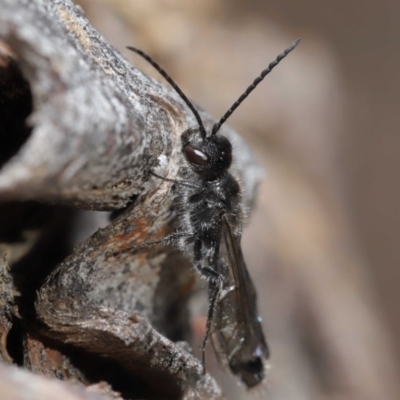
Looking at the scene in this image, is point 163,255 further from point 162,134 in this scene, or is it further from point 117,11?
point 117,11

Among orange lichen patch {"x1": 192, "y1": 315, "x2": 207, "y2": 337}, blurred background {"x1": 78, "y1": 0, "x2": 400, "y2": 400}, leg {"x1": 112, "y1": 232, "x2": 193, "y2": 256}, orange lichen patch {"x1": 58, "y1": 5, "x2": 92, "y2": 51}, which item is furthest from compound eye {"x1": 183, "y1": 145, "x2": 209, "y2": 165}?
blurred background {"x1": 78, "y1": 0, "x2": 400, "y2": 400}

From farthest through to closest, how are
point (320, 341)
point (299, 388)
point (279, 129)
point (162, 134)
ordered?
point (279, 129), point (320, 341), point (299, 388), point (162, 134)

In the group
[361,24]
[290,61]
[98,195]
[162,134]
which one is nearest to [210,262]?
[162,134]

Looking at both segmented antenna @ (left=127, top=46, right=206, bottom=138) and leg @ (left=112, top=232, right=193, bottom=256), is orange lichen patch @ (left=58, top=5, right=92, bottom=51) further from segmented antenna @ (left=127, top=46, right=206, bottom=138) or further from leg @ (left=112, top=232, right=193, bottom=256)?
leg @ (left=112, top=232, right=193, bottom=256)

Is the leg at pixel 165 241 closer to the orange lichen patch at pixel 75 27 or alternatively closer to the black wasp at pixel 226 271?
the black wasp at pixel 226 271

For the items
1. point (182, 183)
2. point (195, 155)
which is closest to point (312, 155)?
point (195, 155)

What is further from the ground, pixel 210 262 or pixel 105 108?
pixel 105 108

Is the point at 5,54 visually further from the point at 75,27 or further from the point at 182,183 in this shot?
the point at 182,183
